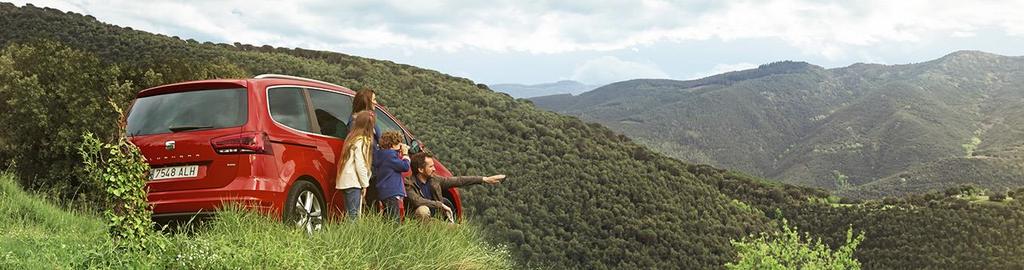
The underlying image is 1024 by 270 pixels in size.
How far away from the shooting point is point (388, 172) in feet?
23.3

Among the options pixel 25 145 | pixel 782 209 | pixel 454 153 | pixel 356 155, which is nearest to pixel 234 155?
pixel 356 155

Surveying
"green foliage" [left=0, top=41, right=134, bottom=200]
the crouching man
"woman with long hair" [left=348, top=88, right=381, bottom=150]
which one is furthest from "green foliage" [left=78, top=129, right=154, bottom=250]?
"green foliage" [left=0, top=41, right=134, bottom=200]

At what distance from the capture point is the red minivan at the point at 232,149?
6211mm

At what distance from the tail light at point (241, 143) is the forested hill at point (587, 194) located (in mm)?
45856

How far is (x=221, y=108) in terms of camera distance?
6434 millimetres

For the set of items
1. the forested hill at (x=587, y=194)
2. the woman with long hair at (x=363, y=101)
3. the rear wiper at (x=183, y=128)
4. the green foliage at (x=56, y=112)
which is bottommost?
the forested hill at (x=587, y=194)

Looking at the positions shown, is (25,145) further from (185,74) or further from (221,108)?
(221,108)

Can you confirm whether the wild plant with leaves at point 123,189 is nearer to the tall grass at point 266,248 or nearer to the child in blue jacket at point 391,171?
the tall grass at point 266,248

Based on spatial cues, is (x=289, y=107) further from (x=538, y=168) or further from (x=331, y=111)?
(x=538, y=168)

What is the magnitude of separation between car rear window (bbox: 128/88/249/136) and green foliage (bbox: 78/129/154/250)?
1.21 m

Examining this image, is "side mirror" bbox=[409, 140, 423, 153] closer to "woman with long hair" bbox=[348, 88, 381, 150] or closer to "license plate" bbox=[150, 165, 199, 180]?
"woman with long hair" bbox=[348, 88, 381, 150]

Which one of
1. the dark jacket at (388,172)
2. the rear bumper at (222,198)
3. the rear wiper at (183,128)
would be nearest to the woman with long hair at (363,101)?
the dark jacket at (388,172)

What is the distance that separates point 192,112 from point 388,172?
1732 mm

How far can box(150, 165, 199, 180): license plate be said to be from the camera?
20.6 feet
